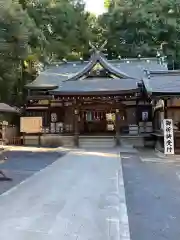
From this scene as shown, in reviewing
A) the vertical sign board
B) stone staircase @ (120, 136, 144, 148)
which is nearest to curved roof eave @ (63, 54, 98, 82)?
stone staircase @ (120, 136, 144, 148)

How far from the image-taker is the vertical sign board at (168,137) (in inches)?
605

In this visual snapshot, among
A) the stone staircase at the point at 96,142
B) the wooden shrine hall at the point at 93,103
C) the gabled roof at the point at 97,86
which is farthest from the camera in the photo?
the wooden shrine hall at the point at 93,103

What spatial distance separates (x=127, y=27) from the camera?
33.8 meters

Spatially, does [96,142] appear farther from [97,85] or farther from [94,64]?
[94,64]

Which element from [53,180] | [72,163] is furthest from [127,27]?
[53,180]

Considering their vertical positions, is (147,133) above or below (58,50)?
below

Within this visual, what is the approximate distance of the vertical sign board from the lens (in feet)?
50.4

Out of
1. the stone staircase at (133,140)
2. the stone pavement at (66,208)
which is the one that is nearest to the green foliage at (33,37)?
the stone pavement at (66,208)

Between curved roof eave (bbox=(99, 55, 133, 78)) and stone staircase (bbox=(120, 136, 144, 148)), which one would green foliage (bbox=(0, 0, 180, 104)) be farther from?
stone staircase (bbox=(120, 136, 144, 148))

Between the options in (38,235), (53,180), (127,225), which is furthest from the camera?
(53,180)

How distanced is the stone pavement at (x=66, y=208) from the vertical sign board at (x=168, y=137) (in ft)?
18.2

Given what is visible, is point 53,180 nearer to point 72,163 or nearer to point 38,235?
point 72,163

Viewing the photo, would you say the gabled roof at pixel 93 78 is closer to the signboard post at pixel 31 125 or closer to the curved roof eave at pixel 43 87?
the curved roof eave at pixel 43 87

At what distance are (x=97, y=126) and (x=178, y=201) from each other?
19325 millimetres
